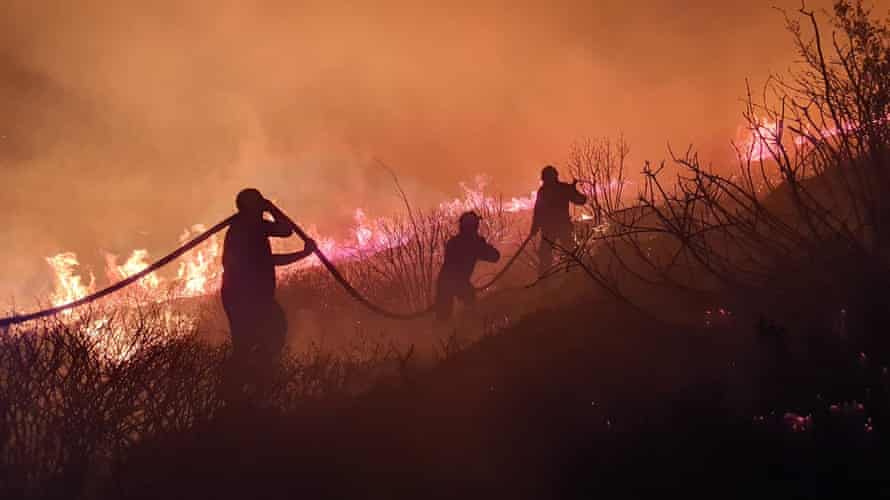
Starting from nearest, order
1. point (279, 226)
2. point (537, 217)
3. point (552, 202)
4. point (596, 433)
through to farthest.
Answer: point (596, 433) → point (279, 226) → point (552, 202) → point (537, 217)

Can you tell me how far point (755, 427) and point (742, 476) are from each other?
537 mm

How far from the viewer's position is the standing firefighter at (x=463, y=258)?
39.2 feet

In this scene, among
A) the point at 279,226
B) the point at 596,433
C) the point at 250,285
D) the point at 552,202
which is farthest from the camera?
the point at 552,202

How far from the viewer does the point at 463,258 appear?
1210 cm

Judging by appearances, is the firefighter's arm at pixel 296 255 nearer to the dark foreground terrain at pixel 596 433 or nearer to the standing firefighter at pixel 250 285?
the standing firefighter at pixel 250 285

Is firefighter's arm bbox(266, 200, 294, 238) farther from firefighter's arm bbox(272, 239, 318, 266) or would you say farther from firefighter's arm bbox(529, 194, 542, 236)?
Answer: firefighter's arm bbox(529, 194, 542, 236)

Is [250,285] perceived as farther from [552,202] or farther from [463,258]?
[552,202]

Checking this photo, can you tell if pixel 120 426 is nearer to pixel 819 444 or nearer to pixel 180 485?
pixel 180 485

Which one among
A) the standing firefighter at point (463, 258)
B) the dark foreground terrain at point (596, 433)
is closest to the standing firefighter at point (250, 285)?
the dark foreground terrain at point (596, 433)

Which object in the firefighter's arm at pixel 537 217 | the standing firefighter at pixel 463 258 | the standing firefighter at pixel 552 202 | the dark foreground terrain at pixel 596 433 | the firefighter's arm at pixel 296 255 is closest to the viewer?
the dark foreground terrain at pixel 596 433

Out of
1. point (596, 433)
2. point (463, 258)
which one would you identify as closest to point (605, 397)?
point (596, 433)

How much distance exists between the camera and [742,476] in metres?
3.78

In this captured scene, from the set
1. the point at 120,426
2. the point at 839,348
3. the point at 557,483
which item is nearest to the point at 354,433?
the point at 557,483

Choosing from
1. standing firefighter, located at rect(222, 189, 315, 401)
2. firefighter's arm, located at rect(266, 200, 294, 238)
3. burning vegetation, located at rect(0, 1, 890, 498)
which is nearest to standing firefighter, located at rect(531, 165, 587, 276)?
burning vegetation, located at rect(0, 1, 890, 498)
